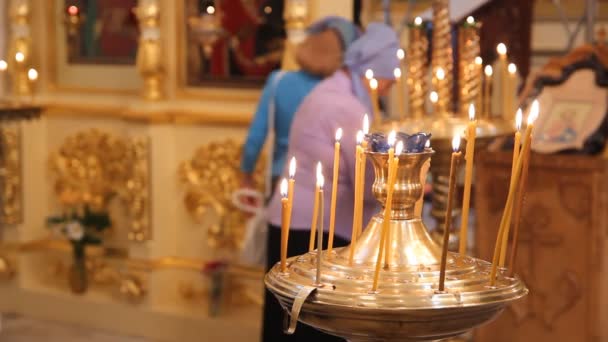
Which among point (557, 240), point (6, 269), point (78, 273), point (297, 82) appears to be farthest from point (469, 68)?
point (6, 269)

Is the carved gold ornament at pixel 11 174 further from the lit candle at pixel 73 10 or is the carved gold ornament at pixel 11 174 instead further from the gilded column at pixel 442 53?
the gilded column at pixel 442 53

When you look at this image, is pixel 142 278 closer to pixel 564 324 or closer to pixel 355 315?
pixel 564 324

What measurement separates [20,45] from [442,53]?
3555 millimetres

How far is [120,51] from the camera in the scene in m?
5.93

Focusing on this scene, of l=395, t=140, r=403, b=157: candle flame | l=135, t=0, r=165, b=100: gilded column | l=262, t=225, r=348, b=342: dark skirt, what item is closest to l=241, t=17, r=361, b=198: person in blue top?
l=262, t=225, r=348, b=342: dark skirt

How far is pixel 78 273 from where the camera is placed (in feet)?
19.6

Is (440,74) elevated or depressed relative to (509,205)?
elevated

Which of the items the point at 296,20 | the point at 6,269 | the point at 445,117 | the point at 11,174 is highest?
the point at 296,20

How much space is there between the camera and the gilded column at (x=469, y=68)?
116 inches

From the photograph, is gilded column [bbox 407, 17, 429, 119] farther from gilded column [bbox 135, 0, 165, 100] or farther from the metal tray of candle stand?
gilded column [bbox 135, 0, 165, 100]

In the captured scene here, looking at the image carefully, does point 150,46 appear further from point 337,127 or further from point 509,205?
point 509,205

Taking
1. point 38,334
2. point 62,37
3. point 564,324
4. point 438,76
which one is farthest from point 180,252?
point 438,76

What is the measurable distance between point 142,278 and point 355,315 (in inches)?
180

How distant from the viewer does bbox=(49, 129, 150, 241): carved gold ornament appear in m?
5.67
